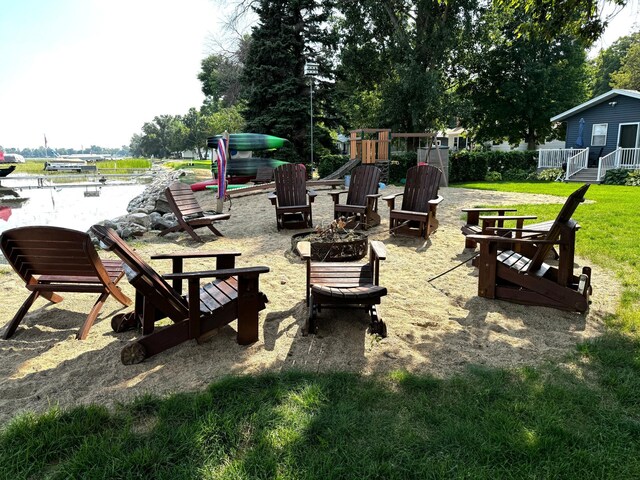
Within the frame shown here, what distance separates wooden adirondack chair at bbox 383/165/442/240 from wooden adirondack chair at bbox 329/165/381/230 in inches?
22.2

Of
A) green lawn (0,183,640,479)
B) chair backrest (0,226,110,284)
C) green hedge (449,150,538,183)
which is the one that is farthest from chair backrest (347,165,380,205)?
green hedge (449,150,538,183)

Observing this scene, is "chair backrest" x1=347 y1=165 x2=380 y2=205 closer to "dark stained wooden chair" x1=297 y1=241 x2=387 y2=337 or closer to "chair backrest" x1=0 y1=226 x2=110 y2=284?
"dark stained wooden chair" x1=297 y1=241 x2=387 y2=337

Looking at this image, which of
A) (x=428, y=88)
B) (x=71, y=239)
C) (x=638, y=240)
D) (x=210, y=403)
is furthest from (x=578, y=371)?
(x=428, y=88)

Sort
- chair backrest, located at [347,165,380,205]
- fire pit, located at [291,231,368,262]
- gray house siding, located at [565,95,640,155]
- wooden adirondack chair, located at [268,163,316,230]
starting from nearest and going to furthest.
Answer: fire pit, located at [291,231,368,262], chair backrest, located at [347,165,380,205], wooden adirondack chair, located at [268,163,316,230], gray house siding, located at [565,95,640,155]

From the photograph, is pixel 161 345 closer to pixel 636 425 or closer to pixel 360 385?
pixel 360 385

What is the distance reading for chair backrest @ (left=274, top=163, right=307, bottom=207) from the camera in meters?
8.42

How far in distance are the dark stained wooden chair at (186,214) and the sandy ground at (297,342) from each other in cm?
249

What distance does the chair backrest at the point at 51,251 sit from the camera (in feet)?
10.8

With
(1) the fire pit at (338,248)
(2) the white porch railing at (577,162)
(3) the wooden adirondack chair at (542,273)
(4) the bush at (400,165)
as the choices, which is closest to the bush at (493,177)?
(2) the white porch railing at (577,162)

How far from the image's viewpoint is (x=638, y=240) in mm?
6379

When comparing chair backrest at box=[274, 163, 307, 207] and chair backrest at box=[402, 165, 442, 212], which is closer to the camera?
chair backrest at box=[402, 165, 442, 212]

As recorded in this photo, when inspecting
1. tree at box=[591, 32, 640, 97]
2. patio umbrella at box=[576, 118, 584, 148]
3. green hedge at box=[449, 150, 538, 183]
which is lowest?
green hedge at box=[449, 150, 538, 183]

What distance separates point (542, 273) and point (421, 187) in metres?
3.51

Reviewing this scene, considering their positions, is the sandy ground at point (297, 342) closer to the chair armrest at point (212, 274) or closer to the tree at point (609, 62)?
the chair armrest at point (212, 274)
